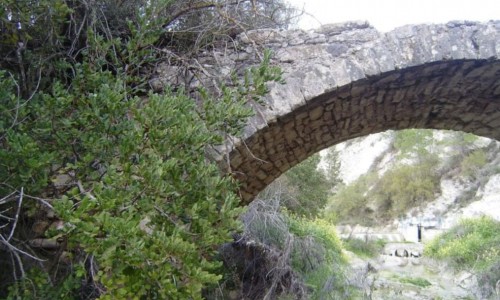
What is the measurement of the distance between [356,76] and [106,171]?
1.93 metres

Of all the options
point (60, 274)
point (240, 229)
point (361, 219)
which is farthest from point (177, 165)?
point (361, 219)

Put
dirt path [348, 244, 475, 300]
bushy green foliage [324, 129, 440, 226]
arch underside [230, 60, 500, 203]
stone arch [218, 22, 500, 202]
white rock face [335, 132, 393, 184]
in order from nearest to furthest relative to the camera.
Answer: stone arch [218, 22, 500, 202] → arch underside [230, 60, 500, 203] → dirt path [348, 244, 475, 300] → bushy green foliage [324, 129, 440, 226] → white rock face [335, 132, 393, 184]

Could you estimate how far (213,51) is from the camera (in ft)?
10.5

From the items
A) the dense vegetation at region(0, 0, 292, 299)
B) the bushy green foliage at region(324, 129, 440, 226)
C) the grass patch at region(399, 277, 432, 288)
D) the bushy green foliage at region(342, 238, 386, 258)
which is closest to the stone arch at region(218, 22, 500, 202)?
the dense vegetation at region(0, 0, 292, 299)

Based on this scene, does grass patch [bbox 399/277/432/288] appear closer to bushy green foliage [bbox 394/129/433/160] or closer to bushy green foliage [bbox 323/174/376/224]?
bushy green foliage [bbox 323/174/376/224]

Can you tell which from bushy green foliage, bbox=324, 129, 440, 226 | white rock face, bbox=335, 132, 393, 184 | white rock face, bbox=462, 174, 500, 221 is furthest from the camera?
white rock face, bbox=335, 132, 393, 184

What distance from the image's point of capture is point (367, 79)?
307 cm

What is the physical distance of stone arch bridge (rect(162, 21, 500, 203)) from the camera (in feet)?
9.99

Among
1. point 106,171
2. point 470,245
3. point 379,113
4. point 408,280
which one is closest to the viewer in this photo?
point 106,171

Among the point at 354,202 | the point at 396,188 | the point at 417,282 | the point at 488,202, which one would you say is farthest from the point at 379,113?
the point at 354,202

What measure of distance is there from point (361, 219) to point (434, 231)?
539cm

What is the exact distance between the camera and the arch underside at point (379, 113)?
3.15 m

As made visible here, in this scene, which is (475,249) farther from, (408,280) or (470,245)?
(408,280)

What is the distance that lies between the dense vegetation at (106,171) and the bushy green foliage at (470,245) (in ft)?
28.5
